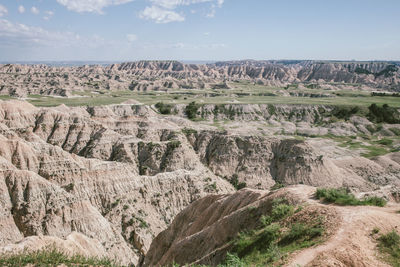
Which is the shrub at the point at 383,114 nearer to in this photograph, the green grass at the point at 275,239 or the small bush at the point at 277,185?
the small bush at the point at 277,185

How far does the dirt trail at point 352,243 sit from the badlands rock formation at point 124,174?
8.36m

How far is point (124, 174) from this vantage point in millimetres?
40062

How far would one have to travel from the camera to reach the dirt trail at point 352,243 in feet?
37.2

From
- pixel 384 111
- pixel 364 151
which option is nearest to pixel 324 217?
pixel 364 151

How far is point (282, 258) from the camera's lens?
12570 millimetres

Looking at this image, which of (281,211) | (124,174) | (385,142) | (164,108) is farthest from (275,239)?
(164,108)

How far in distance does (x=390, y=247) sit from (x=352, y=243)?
4.77 feet

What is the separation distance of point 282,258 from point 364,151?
2367 inches

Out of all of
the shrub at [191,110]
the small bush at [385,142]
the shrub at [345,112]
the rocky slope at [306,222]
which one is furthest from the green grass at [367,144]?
the rocky slope at [306,222]

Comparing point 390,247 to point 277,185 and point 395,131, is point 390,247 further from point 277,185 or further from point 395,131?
point 395,131

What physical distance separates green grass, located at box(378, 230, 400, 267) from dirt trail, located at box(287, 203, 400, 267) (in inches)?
11.4

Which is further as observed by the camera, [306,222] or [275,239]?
[306,222]

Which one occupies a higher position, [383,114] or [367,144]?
[383,114]

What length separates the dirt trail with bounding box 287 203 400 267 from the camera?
11344mm
